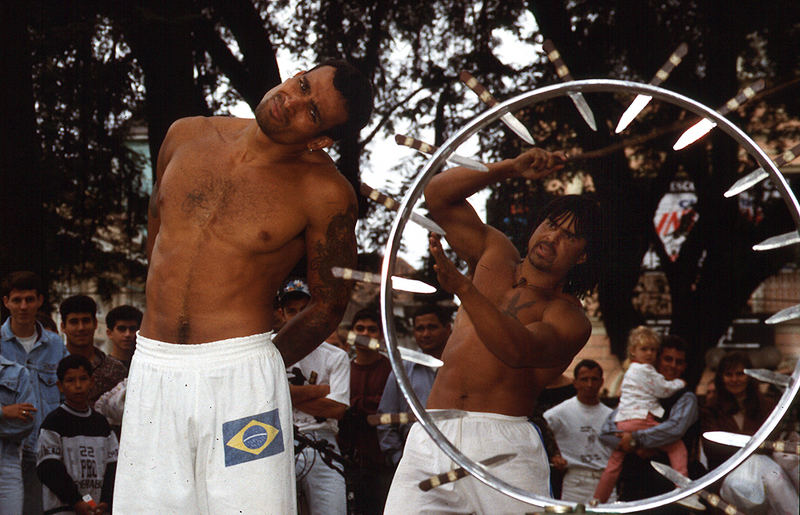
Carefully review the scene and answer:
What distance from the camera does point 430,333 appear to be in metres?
6.39

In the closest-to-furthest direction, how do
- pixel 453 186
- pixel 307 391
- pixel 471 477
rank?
pixel 471 477, pixel 453 186, pixel 307 391

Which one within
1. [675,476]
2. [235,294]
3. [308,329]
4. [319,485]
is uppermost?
[235,294]

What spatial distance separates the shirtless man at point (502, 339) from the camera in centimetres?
394

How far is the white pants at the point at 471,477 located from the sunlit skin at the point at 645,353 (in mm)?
2349

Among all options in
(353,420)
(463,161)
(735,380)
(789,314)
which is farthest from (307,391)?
(735,380)

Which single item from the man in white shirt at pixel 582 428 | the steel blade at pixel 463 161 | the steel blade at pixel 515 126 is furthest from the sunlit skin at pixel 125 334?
the steel blade at pixel 515 126

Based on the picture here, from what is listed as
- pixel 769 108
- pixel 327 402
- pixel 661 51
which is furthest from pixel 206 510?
pixel 769 108

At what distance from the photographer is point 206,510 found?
342 cm

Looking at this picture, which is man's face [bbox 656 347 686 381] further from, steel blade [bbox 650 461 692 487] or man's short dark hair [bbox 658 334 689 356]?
steel blade [bbox 650 461 692 487]

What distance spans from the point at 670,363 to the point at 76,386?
12.1 ft

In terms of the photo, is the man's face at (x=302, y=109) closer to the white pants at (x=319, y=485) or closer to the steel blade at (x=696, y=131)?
the steel blade at (x=696, y=131)

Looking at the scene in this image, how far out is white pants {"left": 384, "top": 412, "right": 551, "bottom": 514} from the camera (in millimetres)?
3945

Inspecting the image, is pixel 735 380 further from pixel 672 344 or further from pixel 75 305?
pixel 75 305

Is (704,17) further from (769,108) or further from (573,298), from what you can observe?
(573,298)
